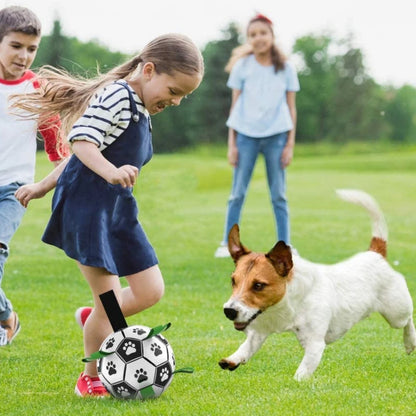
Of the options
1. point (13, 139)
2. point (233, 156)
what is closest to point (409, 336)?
point (13, 139)

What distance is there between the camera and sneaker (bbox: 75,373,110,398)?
4004 mm

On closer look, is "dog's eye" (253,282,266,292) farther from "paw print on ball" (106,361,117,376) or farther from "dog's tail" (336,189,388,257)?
"dog's tail" (336,189,388,257)

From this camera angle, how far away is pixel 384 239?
5258 mm

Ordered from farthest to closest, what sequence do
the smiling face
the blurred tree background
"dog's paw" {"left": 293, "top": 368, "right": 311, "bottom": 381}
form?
the blurred tree background
the smiling face
"dog's paw" {"left": 293, "top": 368, "right": 311, "bottom": 381}

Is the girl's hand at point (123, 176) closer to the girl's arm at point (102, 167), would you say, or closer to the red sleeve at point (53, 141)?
the girl's arm at point (102, 167)

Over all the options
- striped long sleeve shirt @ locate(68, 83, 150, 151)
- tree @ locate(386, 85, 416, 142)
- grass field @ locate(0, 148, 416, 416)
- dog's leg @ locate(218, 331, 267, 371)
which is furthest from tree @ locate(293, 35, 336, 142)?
striped long sleeve shirt @ locate(68, 83, 150, 151)

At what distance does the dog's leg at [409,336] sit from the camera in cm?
510

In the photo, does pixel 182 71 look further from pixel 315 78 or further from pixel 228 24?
pixel 315 78

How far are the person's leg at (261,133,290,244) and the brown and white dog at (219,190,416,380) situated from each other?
390 centimetres

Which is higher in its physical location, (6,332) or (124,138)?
(124,138)

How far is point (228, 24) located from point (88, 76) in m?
56.8

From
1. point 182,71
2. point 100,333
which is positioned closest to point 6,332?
point 100,333

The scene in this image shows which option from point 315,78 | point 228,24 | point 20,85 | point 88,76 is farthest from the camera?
point 315,78

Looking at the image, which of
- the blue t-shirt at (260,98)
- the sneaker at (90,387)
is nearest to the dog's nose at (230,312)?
the sneaker at (90,387)
